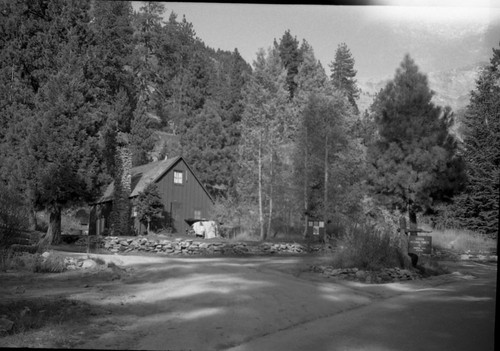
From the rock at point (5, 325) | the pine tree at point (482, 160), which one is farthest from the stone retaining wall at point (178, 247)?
the pine tree at point (482, 160)

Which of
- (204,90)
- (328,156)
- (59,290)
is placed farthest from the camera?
(204,90)

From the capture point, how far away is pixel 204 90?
56.4 m

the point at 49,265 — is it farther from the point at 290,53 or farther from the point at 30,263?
the point at 290,53

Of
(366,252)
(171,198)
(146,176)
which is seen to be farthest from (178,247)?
(146,176)

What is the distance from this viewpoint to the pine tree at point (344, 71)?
4834 cm

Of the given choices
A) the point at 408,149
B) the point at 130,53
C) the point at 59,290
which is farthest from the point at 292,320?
the point at 130,53

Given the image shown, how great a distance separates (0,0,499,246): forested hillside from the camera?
20172 millimetres

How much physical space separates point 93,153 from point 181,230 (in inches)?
525

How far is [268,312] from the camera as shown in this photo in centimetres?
797

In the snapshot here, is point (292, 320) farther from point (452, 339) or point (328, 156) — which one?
point (328, 156)

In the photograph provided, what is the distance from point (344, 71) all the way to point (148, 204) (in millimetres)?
28348

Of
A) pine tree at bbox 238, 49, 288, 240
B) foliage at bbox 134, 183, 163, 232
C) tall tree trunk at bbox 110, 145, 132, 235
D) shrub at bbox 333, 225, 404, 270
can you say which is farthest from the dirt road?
tall tree trunk at bbox 110, 145, 132, 235

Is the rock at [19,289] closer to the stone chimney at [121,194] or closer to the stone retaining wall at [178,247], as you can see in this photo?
the stone retaining wall at [178,247]

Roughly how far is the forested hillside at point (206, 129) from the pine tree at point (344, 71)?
135 millimetres
